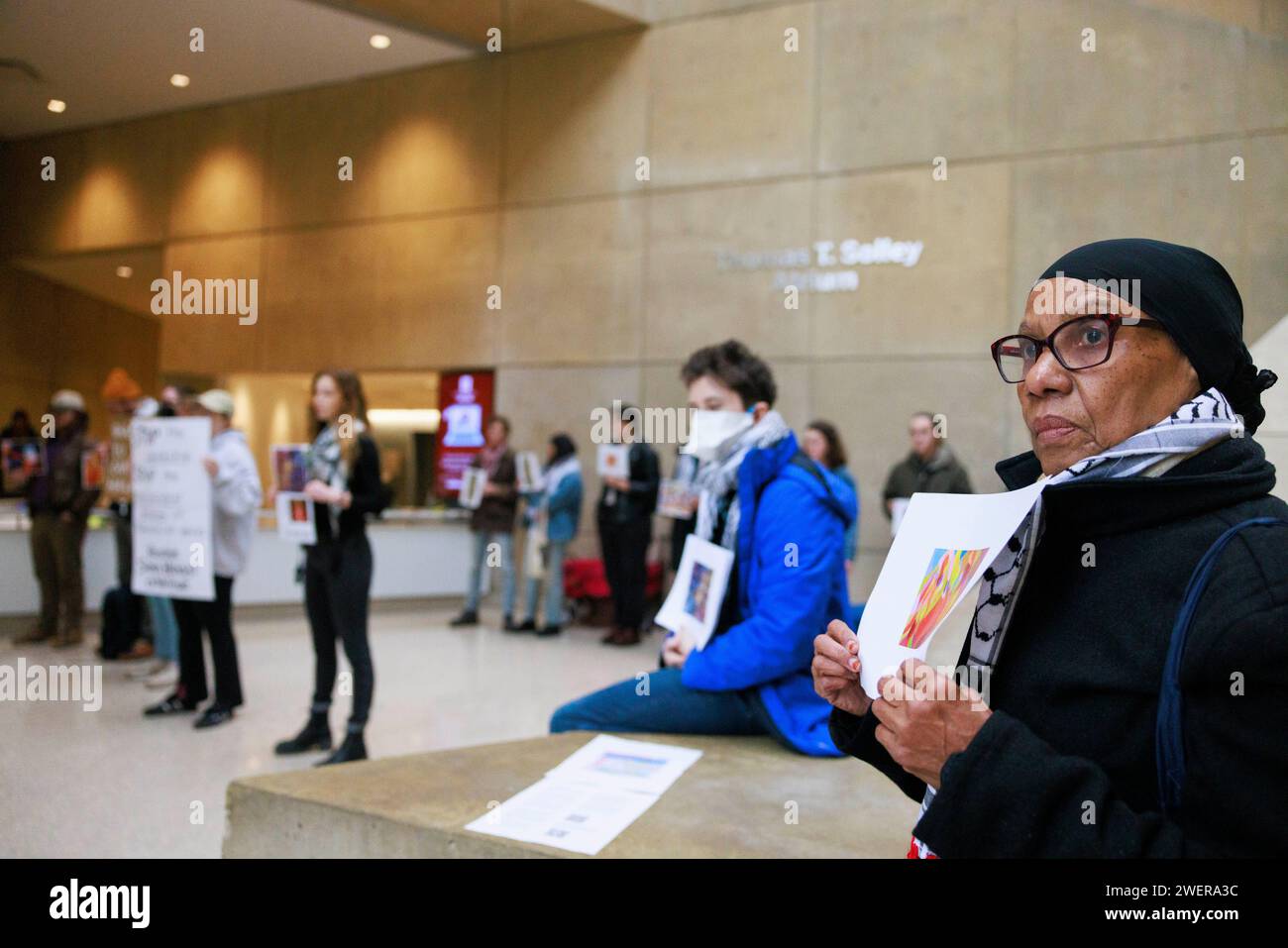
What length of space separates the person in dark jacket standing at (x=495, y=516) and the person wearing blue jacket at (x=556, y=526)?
0.94ft

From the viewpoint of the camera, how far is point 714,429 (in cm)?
296

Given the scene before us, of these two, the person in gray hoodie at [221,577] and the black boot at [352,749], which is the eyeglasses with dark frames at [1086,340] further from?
the person in gray hoodie at [221,577]

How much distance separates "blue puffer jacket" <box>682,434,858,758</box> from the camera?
2562 mm

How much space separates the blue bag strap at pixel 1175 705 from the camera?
96 centimetres

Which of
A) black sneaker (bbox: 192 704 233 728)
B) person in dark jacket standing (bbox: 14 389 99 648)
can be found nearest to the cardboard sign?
black sneaker (bbox: 192 704 233 728)

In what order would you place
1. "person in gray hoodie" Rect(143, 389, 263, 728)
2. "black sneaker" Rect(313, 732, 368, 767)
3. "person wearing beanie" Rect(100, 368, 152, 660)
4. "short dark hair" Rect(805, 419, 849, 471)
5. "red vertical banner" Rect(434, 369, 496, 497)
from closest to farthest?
"black sneaker" Rect(313, 732, 368, 767) → "person in gray hoodie" Rect(143, 389, 263, 728) → "person wearing beanie" Rect(100, 368, 152, 660) → "short dark hair" Rect(805, 419, 849, 471) → "red vertical banner" Rect(434, 369, 496, 497)

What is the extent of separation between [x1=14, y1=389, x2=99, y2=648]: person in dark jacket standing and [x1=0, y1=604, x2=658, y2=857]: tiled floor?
0.28m

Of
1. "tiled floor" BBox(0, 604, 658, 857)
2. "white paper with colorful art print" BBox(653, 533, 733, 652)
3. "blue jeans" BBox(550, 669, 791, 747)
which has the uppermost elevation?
"white paper with colorful art print" BBox(653, 533, 733, 652)

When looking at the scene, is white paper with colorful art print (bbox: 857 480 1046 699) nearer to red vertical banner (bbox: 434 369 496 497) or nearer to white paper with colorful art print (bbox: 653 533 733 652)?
white paper with colorful art print (bbox: 653 533 733 652)

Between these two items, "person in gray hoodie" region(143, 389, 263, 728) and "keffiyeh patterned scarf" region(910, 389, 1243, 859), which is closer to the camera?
"keffiyeh patterned scarf" region(910, 389, 1243, 859)

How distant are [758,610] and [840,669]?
4.44 ft

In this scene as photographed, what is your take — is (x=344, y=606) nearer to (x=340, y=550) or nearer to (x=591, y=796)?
(x=340, y=550)
